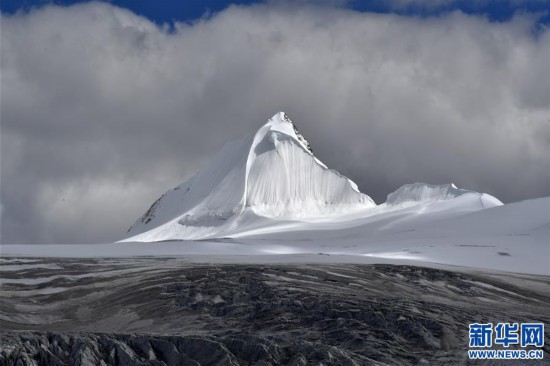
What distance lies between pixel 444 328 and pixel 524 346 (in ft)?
18.5

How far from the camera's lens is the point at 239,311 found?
59.6 metres

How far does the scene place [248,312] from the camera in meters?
59.2

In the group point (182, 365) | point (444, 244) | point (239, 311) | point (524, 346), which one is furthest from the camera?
point (444, 244)

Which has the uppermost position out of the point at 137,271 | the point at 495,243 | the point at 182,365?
the point at 495,243

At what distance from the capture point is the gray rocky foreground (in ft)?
146

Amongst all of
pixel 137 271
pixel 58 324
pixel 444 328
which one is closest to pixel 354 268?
pixel 137 271

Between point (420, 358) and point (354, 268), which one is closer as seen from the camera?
point (420, 358)

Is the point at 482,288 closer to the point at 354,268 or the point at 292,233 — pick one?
the point at 354,268

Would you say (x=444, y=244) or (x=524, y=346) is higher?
(x=444, y=244)

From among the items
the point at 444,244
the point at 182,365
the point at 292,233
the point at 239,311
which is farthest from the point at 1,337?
the point at 292,233

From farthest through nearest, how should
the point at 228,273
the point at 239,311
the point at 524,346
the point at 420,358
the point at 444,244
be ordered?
the point at 444,244 → the point at 228,273 → the point at 239,311 → the point at 524,346 → the point at 420,358

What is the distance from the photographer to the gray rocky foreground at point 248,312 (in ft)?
146

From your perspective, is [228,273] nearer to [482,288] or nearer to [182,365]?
[482,288]

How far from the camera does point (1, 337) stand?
44.2 meters
